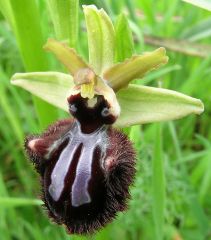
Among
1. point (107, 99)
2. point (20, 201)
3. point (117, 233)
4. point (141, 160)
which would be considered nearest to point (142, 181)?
point (141, 160)

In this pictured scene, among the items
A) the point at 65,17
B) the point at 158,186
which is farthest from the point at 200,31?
the point at 65,17

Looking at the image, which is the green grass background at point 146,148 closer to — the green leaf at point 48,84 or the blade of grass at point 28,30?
the blade of grass at point 28,30

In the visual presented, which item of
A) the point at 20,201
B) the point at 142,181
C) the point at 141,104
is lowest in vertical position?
the point at 142,181

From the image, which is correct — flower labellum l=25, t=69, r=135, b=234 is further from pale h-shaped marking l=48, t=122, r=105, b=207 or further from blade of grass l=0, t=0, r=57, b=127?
blade of grass l=0, t=0, r=57, b=127

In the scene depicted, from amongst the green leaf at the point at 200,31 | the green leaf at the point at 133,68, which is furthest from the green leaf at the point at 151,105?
the green leaf at the point at 200,31

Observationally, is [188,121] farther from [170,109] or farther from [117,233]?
[170,109]

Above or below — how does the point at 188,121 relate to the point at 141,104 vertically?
below

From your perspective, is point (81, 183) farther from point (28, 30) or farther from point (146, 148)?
point (146, 148)

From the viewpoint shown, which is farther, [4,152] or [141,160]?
[4,152]
